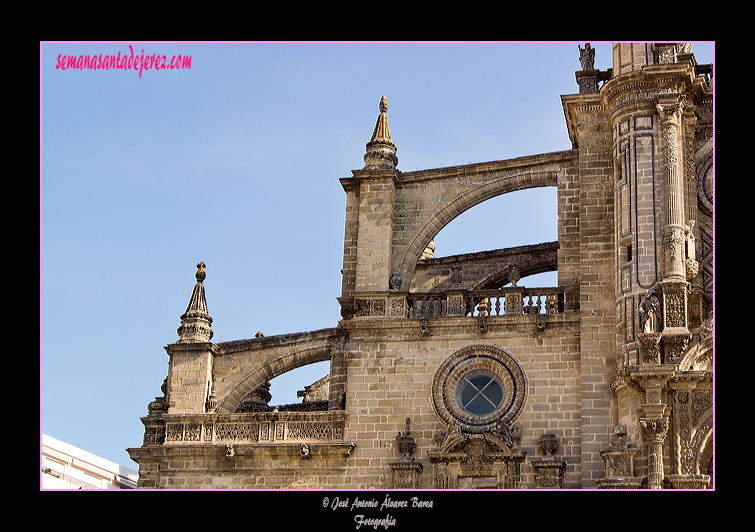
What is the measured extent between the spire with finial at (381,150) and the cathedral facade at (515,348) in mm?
52

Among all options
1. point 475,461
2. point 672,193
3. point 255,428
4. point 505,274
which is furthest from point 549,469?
point 505,274

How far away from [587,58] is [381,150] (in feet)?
16.5

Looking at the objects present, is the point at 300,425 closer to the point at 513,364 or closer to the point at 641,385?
the point at 513,364

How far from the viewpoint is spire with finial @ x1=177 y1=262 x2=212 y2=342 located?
97.0 ft

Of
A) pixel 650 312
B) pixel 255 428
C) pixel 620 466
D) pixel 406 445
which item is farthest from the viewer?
pixel 255 428

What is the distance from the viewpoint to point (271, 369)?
2952 cm

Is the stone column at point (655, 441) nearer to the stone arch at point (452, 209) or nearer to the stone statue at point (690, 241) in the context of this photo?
the stone statue at point (690, 241)

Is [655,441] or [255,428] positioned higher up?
[255,428]

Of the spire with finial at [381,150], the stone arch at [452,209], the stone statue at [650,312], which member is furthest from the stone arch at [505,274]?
the stone statue at [650,312]

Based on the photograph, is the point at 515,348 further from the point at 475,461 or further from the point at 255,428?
the point at 255,428

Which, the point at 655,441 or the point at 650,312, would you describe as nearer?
the point at 655,441

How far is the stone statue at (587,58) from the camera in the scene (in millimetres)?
29709

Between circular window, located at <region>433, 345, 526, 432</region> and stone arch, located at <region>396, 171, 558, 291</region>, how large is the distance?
8.39 ft
